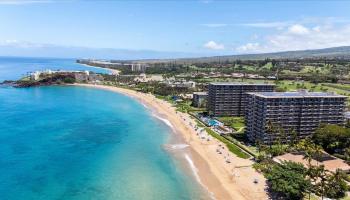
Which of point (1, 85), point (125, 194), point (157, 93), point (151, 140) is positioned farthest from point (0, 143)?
point (1, 85)

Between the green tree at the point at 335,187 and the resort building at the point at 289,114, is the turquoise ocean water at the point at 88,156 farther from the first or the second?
the resort building at the point at 289,114

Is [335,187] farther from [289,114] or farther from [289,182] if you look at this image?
[289,114]

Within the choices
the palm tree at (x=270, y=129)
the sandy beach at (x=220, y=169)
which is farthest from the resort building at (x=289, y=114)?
the sandy beach at (x=220, y=169)

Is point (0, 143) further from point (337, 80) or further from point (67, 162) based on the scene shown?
point (337, 80)

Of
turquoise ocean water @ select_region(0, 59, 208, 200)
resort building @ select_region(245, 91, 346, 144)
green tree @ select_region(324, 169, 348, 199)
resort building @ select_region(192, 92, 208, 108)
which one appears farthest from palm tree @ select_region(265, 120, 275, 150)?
resort building @ select_region(192, 92, 208, 108)

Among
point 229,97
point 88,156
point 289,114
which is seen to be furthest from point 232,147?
point 229,97

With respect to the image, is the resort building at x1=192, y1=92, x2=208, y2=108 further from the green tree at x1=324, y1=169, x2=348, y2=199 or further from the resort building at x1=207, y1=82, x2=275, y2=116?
the green tree at x1=324, y1=169, x2=348, y2=199
